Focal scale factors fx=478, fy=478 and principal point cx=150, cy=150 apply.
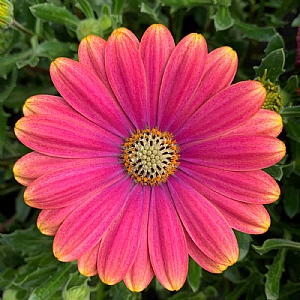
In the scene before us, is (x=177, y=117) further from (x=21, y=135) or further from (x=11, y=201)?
(x=11, y=201)

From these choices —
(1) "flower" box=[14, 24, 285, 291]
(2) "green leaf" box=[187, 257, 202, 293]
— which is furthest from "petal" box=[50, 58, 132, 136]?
(2) "green leaf" box=[187, 257, 202, 293]

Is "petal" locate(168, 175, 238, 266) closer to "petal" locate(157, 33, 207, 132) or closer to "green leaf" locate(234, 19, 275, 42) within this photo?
"petal" locate(157, 33, 207, 132)

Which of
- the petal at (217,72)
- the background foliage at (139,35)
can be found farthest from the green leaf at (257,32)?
the petal at (217,72)

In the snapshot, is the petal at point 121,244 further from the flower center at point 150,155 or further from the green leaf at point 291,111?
the green leaf at point 291,111

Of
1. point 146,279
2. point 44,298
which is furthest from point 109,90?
point 44,298

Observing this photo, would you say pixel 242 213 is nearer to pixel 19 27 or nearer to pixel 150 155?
pixel 150 155

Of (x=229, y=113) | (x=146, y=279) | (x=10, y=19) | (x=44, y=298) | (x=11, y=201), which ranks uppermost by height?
(x=10, y=19)

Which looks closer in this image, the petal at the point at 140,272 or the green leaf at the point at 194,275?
the petal at the point at 140,272

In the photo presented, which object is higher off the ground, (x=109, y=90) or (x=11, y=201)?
(x=109, y=90)
